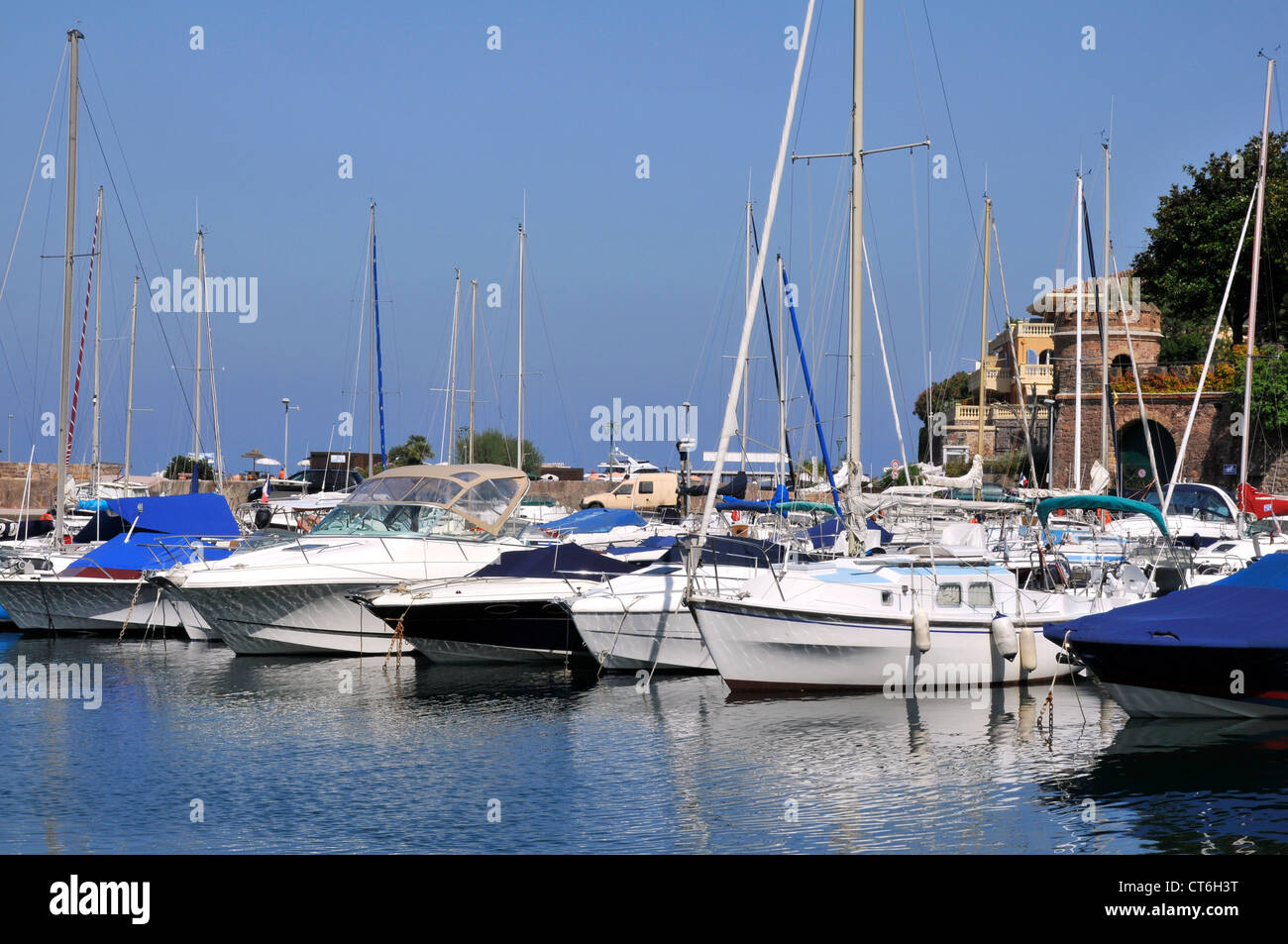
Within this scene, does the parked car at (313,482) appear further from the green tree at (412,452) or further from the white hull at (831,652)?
the white hull at (831,652)

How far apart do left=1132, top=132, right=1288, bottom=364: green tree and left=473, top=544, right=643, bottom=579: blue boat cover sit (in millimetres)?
29067

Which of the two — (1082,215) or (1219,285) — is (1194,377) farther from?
(1082,215)

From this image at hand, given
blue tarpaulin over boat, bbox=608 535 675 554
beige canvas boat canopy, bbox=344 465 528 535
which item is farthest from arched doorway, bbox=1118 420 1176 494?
beige canvas boat canopy, bbox=344 465 528 535

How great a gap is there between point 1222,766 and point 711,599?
6346mm

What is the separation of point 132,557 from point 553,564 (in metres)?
9.72

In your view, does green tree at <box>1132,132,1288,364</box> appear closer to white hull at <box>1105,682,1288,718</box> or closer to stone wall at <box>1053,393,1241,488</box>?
stone wall at <box>1053,393,1241,488</box>

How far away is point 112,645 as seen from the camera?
24.6m

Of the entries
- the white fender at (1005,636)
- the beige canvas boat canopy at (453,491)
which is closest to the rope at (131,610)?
the beige canvas boat canopy at (453,491)

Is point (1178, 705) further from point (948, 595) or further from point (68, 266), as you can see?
point (68, 266)

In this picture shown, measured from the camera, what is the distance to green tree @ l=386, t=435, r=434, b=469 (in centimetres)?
7069

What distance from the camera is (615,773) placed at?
13844 millimetres

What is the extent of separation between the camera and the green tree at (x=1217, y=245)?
4312cm

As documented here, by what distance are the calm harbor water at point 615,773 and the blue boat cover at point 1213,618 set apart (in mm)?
1218

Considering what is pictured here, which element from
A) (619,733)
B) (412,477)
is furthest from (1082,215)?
(619,733)
